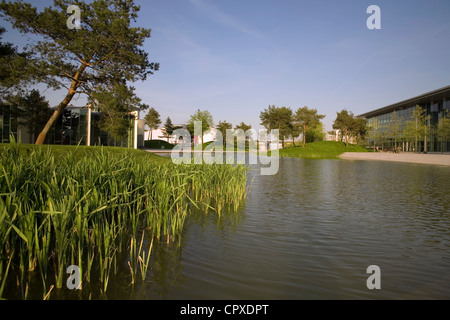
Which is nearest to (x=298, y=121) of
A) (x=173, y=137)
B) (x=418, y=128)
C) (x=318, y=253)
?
(x=418, y=128)

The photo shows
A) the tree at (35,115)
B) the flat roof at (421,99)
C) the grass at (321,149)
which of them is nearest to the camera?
the tree at (35,115)

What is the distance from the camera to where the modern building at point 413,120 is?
158ft

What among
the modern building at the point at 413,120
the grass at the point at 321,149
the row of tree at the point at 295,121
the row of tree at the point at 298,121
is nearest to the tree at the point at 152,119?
the row of tree at the point at 295,121

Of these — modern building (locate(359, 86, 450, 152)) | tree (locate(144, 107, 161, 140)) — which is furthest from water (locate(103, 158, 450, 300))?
tree (locate(144, 107, 161, 140))

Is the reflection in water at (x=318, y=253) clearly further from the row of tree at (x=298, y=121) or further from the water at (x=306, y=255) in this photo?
the row of tree at (x=298, y=121)

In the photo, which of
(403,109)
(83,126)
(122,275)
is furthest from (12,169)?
(403,109)

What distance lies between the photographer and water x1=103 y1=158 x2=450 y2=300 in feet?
12.3

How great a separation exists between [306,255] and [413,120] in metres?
61.7

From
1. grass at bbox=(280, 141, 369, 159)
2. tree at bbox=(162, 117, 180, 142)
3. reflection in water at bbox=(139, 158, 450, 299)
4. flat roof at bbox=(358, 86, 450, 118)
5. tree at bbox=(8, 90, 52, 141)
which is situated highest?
flat roof at bbox=(358, 86, 450, 118)

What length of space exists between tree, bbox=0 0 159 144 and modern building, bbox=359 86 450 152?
4319 centimetres

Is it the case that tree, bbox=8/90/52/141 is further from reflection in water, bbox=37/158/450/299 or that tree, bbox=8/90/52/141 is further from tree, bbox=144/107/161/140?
tree, bbox=144/107/161/140

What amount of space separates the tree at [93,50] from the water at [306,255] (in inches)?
590

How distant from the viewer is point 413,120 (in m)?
55.6

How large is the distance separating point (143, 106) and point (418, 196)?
56.5 feet
